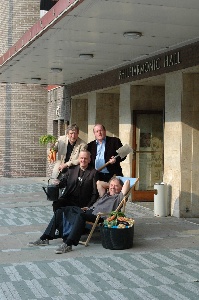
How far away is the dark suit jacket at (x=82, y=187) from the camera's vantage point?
8734 mm

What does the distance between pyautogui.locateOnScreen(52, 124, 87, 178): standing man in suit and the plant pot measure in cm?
184

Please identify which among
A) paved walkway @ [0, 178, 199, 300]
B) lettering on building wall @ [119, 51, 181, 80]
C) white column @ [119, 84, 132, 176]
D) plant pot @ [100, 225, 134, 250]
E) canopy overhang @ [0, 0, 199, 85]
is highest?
canopy overhang @ [0, 0, 199, 85]

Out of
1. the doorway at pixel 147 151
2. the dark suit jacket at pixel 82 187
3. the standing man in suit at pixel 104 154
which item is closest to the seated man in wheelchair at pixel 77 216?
the dark suit jacket at pixel 82 187

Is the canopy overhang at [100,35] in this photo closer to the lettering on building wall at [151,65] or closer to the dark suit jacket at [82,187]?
the lettering on building wall at [151,65]

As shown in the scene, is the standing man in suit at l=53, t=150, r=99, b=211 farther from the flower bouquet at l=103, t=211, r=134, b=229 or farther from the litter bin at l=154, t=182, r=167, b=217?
the litter bin at l=154, t=182, r=167, b=217

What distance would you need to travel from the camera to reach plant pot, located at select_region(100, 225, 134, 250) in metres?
7.96

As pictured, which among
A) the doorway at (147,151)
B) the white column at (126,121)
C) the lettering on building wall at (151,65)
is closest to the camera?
the lettering on building wall at (151,65)

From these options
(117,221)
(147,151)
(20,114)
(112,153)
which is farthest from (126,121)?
(20,114)

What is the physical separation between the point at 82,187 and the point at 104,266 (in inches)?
77.3

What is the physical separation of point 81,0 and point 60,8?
0.91 metres

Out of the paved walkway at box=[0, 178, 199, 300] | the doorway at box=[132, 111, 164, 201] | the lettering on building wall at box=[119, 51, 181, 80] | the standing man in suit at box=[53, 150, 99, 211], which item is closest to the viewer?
the paved walkway at box=[0, 178, 199, 300]

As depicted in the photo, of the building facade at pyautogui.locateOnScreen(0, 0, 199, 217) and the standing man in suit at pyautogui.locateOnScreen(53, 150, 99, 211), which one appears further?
the building facade at pyautogui.locateOnScreen(0, 0, 199, 217)

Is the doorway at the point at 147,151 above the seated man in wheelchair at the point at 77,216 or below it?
above

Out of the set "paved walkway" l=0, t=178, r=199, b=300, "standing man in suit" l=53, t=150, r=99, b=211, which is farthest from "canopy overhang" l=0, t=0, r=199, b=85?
"paved walkway" l=0, t=178, r=199, b=300
